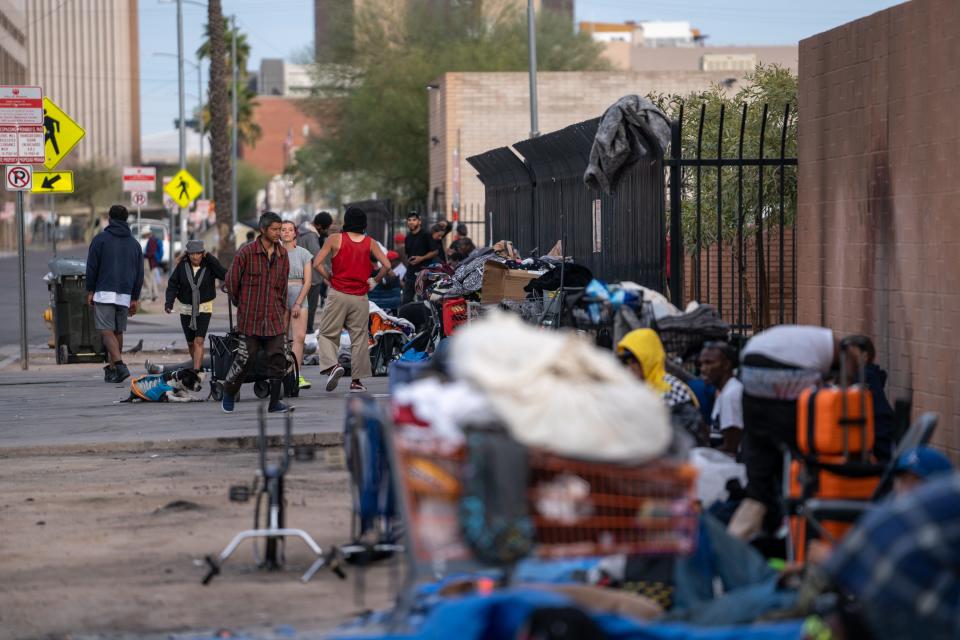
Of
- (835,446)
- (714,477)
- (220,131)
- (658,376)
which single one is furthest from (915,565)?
(220,131)

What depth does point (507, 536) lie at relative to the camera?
199 inches

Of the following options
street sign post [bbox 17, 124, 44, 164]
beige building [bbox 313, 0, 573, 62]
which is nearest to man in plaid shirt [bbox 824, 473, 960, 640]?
street sign post [bbox 17, 124, 44, 164]

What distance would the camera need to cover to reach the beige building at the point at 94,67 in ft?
473

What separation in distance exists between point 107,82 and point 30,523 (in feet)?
501

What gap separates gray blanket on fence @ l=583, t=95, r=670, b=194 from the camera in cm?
1236

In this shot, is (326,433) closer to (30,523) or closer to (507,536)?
(30,523)

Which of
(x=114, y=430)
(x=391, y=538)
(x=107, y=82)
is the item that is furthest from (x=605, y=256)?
(x=107, y=82)

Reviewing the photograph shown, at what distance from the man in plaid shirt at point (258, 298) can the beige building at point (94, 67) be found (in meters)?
131

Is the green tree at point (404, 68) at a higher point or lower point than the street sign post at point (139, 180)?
higher

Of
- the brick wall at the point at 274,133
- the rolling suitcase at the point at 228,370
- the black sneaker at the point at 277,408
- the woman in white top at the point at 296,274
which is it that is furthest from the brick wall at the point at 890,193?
the brick wall at the point at 274,133

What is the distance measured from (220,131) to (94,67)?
119425mm

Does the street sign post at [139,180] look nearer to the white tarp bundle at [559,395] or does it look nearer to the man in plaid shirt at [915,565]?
the white tarp bundle at [559,395]

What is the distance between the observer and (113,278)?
18.1m

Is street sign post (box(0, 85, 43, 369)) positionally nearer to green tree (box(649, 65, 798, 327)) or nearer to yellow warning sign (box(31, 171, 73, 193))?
yellow warning sign (box(31, 171, 73, 193))
